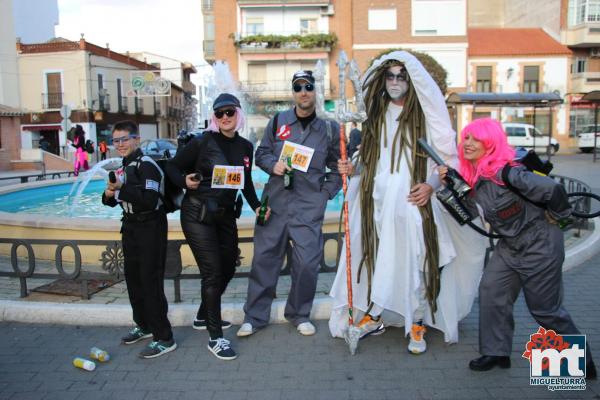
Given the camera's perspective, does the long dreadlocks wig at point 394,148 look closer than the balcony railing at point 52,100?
Yes

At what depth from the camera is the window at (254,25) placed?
37.7 meters

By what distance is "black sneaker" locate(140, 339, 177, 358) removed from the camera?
3896 millimetres

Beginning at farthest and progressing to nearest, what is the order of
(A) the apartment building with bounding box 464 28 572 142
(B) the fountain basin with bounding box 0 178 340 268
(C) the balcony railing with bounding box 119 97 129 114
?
(C) the balcony railing with bounding box 119 97 129 114 < (A) the apartment building with bounding box 464 28 572 142 < (B) the fountain basin with bounding box 0 178 340 268

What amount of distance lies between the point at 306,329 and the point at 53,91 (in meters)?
40.1

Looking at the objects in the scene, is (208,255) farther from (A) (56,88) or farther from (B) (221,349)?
(A) (56,88)

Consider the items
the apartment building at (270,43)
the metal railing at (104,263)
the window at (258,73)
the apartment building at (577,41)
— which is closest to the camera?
the metal railing at (104,263)

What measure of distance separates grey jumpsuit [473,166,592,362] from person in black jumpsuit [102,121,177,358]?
2.29m

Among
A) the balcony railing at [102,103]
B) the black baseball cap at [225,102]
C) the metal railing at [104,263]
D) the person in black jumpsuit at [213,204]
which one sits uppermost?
the balcony railing at [102,103]

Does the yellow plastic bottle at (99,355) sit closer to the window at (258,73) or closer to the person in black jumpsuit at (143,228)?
the person in black jumpsuit at (143,228)

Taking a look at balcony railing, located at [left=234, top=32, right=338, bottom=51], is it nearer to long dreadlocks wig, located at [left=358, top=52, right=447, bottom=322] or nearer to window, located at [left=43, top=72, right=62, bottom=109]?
window, located at [left=43, top=72, right=62, bottom=109]

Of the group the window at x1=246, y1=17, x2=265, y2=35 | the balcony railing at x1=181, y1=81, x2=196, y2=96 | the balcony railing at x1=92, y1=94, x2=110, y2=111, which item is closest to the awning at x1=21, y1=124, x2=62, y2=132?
the balcony railing at x1=92, y1=94, x2=110, y2=111

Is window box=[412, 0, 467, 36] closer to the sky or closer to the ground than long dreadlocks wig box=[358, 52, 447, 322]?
closer to the sky

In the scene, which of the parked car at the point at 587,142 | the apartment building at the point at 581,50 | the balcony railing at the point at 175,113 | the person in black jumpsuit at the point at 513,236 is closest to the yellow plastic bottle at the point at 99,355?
the person in black jumpsuit at the point at 513,236

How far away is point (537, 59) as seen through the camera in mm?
39094
